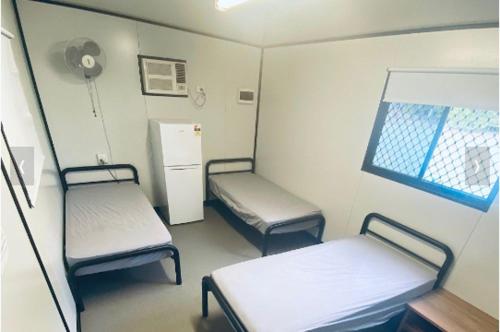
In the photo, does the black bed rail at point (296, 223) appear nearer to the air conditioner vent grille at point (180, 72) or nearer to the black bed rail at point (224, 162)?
the black bed rail at point (224, 162)

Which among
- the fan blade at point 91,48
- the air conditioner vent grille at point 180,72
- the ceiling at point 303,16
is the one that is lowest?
the air conditioner vent grille at point 180,72

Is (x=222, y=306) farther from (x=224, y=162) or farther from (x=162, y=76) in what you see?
(x=162, y=76)

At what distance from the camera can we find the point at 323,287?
1.58 metres

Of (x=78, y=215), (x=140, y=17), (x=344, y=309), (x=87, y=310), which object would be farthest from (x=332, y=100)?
(x=87, y=310)

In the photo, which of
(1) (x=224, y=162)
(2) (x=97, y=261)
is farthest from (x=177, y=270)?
(1) (x=224, y=162)

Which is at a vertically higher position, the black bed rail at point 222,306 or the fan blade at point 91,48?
the fan blade at point 91,48

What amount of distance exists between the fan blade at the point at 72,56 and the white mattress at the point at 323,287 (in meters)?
2.36

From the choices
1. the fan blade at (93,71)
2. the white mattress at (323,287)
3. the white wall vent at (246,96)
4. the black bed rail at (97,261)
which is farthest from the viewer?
the white wall vent at (246,96)

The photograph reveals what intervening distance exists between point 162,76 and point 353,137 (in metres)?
2.29

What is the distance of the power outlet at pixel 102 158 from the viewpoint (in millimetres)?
2725

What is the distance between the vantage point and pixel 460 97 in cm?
153

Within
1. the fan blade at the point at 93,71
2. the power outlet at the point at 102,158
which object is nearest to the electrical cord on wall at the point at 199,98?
the fan blade at the point at 93,71

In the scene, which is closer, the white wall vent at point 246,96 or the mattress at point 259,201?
the mattress at point 259,201

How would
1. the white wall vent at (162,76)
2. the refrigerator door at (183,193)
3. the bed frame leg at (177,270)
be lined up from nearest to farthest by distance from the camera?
the bed frame leg at (177,270) → the white wall vent at (162,76) → the refrigerator door at (183,193)
